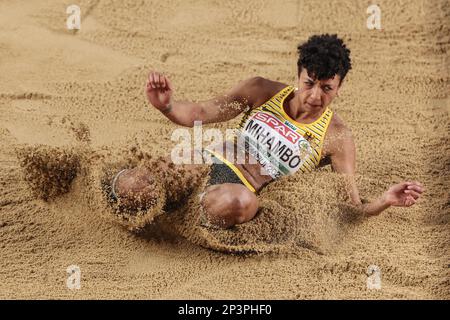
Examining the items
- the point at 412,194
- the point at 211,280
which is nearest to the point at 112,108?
the point at 211,280

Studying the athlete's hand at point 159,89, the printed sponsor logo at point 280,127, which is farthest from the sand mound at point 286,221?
the athlete's hand at point 159,89

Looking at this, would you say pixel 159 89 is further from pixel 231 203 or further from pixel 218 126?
pixel 218 126

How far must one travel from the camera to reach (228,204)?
3.96 m

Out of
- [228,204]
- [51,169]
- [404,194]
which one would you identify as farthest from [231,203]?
[51,169]

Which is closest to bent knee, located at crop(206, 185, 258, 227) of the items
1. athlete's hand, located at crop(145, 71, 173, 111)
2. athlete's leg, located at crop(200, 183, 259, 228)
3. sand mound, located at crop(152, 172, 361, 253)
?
athlete's leg, located at crop(200, 183, 259, 228)

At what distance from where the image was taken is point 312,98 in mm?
4102

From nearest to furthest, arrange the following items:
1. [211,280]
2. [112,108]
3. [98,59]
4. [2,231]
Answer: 1. [211,280]
2. [2,231]
3. [112,108]
4. [98,59]

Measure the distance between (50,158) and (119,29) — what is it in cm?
203

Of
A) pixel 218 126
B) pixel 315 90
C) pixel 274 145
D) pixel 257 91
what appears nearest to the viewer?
pixel 315 90

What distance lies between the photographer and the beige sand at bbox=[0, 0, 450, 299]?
3941mm

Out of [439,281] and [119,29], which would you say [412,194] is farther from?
[119,29]

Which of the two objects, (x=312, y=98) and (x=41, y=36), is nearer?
(x=312, y=98)

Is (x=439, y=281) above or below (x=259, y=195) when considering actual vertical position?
below

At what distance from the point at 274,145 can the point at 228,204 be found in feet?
1.51
